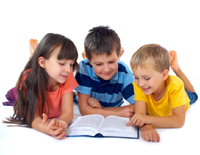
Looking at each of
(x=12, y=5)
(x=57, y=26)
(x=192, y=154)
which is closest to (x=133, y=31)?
(x=57, y=26)

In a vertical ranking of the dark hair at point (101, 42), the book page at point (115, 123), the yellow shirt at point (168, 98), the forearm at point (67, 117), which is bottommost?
the forearm at point (67, 117)

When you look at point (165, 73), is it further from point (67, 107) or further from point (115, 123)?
point (67, 107)

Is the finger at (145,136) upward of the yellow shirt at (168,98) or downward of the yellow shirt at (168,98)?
downward

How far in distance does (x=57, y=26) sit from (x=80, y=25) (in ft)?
0.93

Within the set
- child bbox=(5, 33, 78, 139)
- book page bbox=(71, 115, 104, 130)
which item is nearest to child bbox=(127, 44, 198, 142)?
book page bbox=(71, 115, 104, 130)

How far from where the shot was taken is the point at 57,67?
4.88 ft

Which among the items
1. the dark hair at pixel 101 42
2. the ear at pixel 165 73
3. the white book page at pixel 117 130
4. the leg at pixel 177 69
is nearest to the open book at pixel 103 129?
the white book page at pixel 117 130

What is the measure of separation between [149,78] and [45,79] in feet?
2.26

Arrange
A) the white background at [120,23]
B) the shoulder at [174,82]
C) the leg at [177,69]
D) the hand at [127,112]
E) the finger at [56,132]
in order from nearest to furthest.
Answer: the finger at [56,132]
the shoulder at [174,82]
the hand at [127,112]
the leg at [177,69]
the white background at [120,23]

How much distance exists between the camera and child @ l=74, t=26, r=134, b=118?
5.24 feet

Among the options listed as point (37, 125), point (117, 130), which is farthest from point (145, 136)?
point (37, 125)

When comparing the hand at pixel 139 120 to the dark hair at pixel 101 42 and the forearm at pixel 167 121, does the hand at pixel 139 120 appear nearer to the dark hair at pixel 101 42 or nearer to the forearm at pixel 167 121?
the forearm at pixel 167 121

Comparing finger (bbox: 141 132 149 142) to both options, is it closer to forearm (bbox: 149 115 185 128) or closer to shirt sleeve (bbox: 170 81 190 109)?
forearm (bbox: 149 115 185 128)

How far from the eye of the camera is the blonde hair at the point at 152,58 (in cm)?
136
